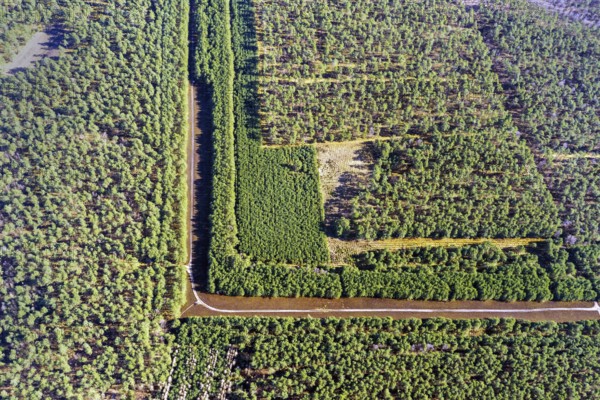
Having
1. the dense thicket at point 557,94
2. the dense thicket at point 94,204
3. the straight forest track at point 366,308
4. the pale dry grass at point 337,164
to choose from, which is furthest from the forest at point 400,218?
the dense thicket at point 94,204

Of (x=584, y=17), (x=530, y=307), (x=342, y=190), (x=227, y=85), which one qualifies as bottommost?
(x=530, y=307)

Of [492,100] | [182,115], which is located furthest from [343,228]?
[492,100]

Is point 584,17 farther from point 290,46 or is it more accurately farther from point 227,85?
point 227,85

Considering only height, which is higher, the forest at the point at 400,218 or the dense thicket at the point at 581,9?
the dense thicket at the point at 581,9

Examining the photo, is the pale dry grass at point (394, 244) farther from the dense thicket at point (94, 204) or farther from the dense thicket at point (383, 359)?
the dense thicket at point (94, 204)

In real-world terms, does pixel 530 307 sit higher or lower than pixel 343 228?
lower

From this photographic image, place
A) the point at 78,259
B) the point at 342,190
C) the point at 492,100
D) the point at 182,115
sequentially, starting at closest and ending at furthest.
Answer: the point at 78,259, the point at 342,190, the point at 182,115, the point at 492,100

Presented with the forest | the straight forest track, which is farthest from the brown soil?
the forest
